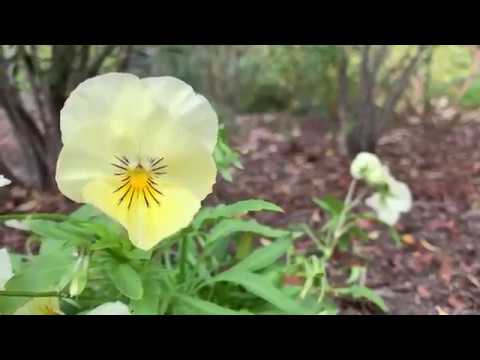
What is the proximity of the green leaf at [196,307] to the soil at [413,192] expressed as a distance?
0.64 meters

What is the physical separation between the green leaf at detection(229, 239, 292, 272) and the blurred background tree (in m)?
1.18

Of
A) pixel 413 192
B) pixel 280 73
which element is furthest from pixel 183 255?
pixel 280 73

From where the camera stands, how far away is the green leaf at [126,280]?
27.8 inches

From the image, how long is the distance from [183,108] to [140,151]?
0.19 ft

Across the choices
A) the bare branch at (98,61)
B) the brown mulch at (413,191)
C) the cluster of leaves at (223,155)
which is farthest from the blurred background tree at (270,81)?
the cluster of leaves at (223,155)

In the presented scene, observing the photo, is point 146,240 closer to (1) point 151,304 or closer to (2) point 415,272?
(1) point 151,304

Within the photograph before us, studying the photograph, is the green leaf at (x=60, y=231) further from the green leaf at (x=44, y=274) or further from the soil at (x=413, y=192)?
the soil at (x=413, y=192)

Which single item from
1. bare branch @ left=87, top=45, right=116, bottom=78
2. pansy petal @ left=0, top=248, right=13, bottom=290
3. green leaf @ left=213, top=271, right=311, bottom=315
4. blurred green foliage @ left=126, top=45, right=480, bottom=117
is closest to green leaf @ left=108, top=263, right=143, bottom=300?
pansy petal @ left=0, top=248, right=13, bottom=290

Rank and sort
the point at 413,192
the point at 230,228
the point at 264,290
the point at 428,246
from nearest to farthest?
the point at 264,290, the point at 230,228, the point at 428,246, the point at 413,192

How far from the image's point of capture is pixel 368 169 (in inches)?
57.0

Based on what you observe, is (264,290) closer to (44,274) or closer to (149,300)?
(149,300)
